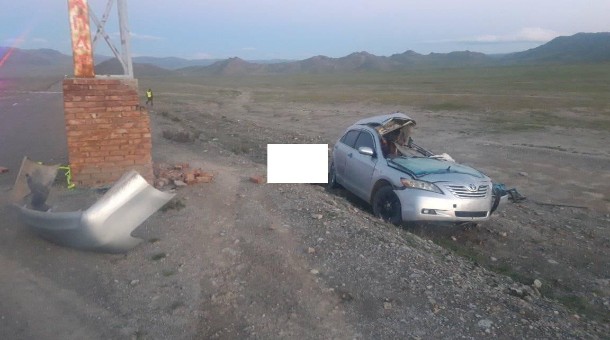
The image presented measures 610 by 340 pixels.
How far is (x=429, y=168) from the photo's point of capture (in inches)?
321

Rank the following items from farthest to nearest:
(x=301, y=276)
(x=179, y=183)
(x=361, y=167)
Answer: (x=361, y=167) < (x=179, y=183) < (x=301, y=276)

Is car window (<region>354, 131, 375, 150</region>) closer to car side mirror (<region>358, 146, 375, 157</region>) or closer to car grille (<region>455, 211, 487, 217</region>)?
car side mirror (<region>358, 146, 375, 157</region>)

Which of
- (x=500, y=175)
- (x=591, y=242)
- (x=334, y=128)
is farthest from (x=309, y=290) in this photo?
(x=334, y=128)

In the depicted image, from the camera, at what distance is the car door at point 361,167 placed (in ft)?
28.8

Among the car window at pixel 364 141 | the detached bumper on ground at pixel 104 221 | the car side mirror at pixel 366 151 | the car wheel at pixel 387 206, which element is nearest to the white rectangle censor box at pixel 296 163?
the car side mirror at pixel 366 151

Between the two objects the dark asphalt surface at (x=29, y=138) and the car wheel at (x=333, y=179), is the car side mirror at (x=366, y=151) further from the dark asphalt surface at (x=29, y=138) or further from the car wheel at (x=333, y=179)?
the dark asphalt surface at (x=29, y=138)

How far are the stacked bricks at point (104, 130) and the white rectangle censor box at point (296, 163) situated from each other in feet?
6.06

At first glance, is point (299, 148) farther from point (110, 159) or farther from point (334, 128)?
point (334, 128)

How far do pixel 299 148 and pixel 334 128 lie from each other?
16091 mm

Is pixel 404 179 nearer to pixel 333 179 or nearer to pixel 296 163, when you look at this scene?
pixel 296 163

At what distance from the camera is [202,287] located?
5.18 metres

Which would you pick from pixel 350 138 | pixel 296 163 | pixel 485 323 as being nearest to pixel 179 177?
pixel 296 163

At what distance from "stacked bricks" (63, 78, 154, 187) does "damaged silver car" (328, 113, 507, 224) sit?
337 centimetres

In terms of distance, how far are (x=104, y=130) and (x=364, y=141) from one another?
4.09 meters
